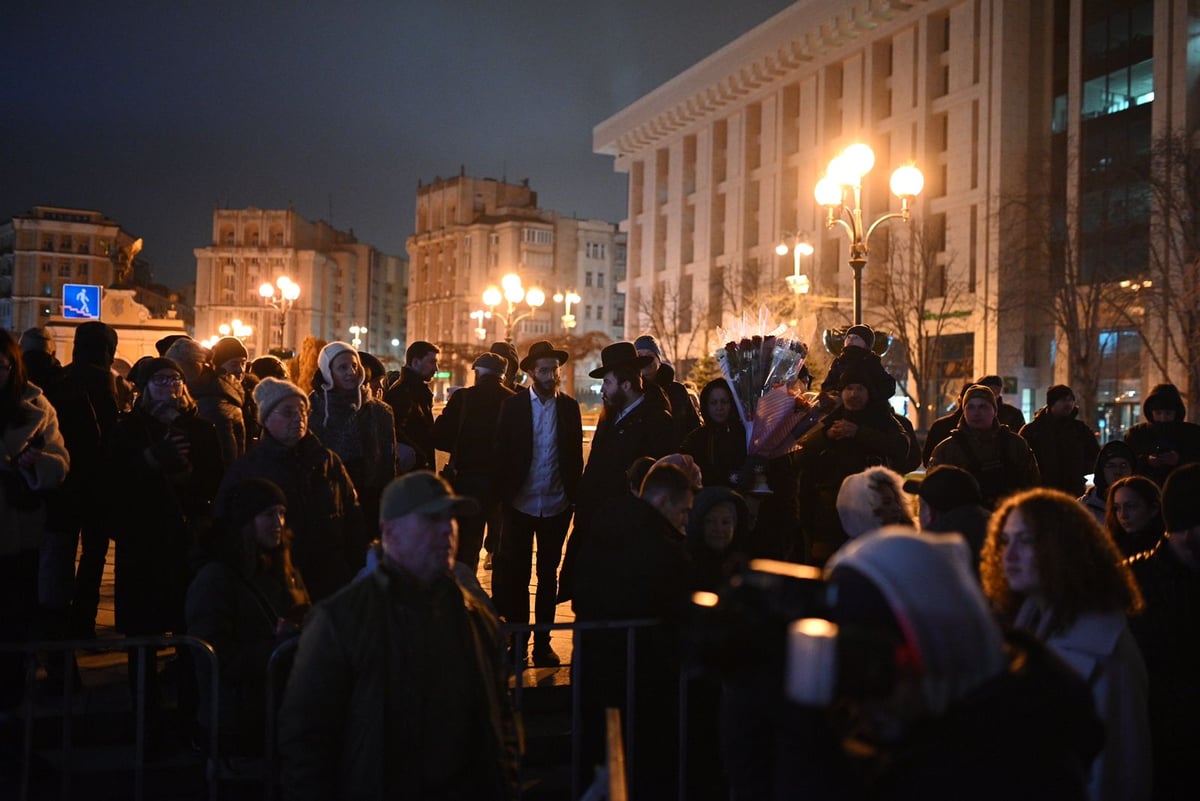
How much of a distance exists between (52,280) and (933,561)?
130m

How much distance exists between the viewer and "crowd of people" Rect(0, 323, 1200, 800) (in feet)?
7.15

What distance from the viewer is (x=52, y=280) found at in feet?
385

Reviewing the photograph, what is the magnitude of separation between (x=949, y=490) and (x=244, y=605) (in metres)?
2.99

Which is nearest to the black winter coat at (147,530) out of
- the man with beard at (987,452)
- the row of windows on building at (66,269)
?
the man with beard at (987,452)

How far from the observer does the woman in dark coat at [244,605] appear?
14.8ft

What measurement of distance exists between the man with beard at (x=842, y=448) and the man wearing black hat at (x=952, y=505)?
2157 millimetres

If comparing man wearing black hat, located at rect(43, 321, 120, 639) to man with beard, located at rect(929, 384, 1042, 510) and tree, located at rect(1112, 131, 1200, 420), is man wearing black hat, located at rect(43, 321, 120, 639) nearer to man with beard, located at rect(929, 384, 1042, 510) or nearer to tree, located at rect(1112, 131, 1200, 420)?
man with beard, located at rect(929, 384, 1042, 510)

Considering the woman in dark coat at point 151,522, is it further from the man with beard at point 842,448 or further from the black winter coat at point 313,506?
the man with beard at point 842,448

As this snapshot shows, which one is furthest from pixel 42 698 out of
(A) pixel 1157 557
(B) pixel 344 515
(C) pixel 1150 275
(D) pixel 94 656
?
(C) pixel 1150 275

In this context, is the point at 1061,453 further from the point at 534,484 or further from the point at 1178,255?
the point at 1178,255

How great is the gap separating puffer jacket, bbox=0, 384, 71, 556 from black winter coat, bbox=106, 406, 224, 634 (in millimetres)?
587

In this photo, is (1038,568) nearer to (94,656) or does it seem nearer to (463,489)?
(463,489)

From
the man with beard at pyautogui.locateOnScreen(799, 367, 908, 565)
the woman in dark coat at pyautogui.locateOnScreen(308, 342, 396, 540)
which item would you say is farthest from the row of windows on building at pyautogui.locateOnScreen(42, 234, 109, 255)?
the man with beard at pyautogui.locateOnScreen(799, 367, 908, 565)

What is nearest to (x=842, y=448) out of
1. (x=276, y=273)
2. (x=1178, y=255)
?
(x=1178, y=255)
